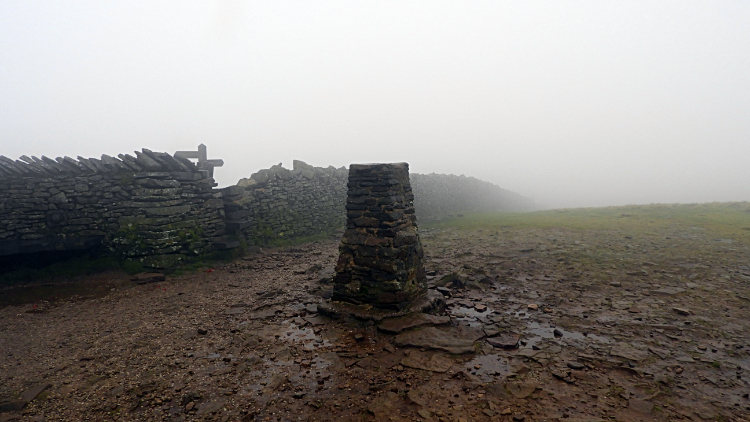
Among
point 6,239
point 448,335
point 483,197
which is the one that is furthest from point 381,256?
point 483,197

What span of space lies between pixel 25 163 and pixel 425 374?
13.2 meters

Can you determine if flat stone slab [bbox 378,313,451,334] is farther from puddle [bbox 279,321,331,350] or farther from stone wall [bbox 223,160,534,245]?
stone wall [bbox 223,160,534,245]

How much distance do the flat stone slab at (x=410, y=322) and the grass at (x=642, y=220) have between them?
42.7 ft

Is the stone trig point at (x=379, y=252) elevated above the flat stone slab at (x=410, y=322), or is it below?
above

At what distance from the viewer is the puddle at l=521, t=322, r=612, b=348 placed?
24.1 ft

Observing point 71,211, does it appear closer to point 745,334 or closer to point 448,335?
point 448,335

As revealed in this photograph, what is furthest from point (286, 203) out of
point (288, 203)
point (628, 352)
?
point (628, 352)

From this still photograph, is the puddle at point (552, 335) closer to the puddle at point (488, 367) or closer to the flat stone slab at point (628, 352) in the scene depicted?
the flat stone slab at point (628, 352)

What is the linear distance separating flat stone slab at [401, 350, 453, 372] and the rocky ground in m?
0.03

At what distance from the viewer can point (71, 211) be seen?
475 inches

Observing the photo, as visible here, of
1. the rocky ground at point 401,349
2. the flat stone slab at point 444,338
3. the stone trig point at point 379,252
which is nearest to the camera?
the rocky ground at point 401,349

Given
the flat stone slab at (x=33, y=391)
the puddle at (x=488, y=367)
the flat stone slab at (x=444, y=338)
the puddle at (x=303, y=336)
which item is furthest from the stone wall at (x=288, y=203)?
the puddle at (x=488, y=367)

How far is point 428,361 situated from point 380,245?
2781mm

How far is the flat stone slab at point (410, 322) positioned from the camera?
25.8ft
